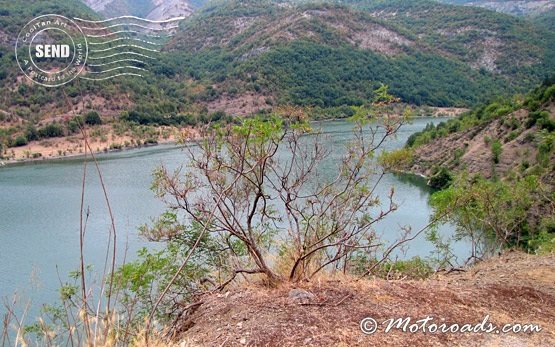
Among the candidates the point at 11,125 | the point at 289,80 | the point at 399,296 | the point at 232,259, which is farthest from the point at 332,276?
the point at 289,80

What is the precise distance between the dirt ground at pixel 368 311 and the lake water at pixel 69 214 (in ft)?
7.79

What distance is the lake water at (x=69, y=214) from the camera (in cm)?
1239

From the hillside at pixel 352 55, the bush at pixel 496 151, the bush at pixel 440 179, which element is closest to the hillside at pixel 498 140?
the bush at pixel 496 151

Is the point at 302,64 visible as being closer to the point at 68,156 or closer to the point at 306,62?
the point at 306,62

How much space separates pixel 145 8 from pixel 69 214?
149 metres

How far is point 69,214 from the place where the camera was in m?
18.5

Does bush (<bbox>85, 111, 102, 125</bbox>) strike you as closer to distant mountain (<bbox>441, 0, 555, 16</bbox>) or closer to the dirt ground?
the dirt ground

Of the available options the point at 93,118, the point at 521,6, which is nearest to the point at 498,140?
the point at 93,118

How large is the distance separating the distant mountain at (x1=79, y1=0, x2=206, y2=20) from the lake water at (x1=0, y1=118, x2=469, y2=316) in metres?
109

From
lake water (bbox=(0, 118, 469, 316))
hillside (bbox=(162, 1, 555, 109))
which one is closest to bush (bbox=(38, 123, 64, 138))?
lake water (bbox=(0, 118, 469, 316))

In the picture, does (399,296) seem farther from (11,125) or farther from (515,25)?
(515,25)

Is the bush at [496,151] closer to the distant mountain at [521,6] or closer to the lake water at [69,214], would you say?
the lake water at [69,214]

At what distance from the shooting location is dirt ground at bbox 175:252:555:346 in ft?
A: 10.0

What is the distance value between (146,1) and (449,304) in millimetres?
171406
